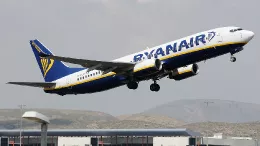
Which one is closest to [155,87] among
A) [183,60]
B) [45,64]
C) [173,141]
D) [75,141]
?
[183,60]

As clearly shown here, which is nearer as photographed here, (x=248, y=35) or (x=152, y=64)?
(x=248, y=35)

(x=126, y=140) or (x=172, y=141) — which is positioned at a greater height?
(x=126, y=140)

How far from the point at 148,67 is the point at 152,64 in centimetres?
66

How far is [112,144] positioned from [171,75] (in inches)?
2325

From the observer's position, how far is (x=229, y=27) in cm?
8244

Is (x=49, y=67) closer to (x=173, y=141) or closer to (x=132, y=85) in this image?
(x=132, y=85)

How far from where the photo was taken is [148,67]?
82125mm

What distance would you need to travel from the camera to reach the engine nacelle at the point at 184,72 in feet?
294

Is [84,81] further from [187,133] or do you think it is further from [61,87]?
[187,133]

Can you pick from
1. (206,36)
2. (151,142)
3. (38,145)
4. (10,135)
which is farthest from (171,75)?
(10,135)

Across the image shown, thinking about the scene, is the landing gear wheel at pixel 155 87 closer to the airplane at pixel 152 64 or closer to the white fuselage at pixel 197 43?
the airplane at pixel 152 64

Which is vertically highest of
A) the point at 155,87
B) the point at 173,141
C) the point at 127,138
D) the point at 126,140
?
the point at 155,87

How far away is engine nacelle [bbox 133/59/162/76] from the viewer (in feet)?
269

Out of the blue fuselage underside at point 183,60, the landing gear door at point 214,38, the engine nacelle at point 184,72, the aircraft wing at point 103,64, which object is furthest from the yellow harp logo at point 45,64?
the landing gear door at point 214,38
